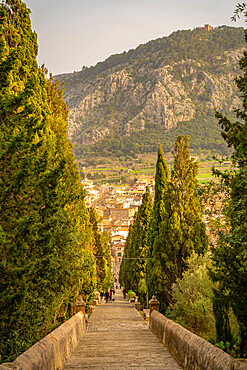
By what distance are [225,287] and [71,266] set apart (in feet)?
16.5

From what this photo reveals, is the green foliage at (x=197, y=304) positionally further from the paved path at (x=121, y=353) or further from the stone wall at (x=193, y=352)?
the stone wall at (x=193, y=352)

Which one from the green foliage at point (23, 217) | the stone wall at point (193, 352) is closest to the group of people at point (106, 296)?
the stone wall at point (193, 352)

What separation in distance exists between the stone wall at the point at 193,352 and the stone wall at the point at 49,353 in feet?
7.74

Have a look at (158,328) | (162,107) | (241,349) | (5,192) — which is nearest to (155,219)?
(158,328)

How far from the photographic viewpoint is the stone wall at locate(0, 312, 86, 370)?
18.8 ft

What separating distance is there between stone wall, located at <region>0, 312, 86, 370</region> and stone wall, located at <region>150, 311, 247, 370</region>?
2.36 meters

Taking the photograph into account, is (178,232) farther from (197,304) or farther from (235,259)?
(235,259)

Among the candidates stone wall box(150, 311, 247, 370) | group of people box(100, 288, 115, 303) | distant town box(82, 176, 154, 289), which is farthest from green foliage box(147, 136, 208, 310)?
distant town box(82, 176, 154, 289)

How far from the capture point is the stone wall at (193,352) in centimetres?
581

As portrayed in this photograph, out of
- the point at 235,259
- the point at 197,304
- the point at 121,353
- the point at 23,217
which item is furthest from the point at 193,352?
the point at 197,304

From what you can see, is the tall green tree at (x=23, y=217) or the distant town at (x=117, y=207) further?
the distant town at (x=117, y=207)

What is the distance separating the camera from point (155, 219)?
73.6ft

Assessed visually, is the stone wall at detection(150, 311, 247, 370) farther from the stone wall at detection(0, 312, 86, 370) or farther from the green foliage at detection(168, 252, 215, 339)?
the stone wall at detection(0, 312, 86, 370)

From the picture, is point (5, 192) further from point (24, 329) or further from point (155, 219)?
point (155, 219)
